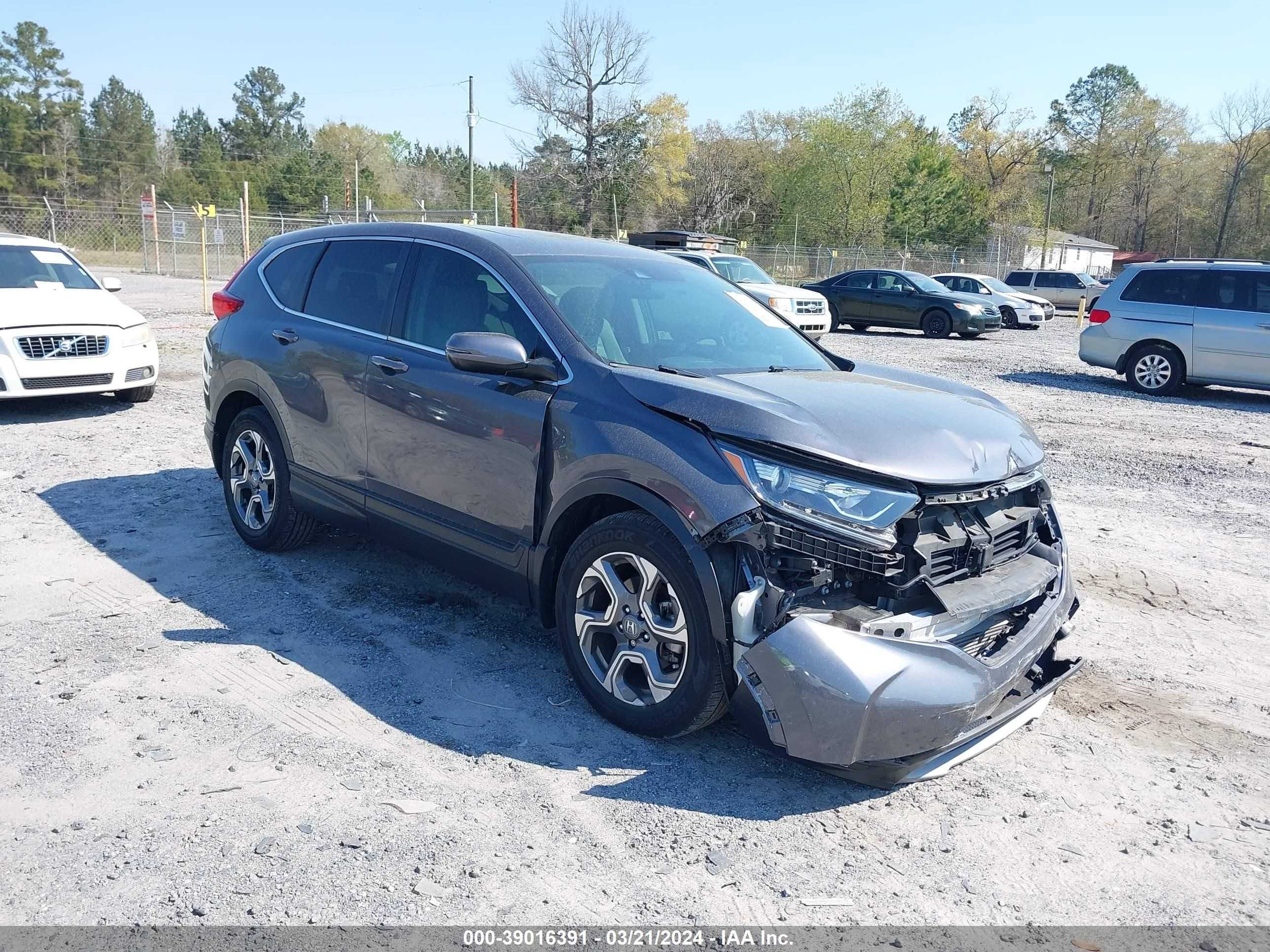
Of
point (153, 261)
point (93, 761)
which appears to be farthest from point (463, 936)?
point (153, 261)

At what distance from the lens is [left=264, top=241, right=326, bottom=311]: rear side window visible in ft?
17.5

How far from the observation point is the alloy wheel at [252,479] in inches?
215

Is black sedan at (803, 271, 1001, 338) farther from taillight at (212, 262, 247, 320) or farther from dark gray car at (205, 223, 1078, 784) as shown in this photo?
dark gray car at (205, 223, 1078, 784)

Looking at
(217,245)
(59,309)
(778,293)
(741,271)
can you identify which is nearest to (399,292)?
(59,309)

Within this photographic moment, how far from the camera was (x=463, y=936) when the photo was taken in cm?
256

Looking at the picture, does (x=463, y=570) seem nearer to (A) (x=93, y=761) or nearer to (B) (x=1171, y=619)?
(A) (x=93, y=761)

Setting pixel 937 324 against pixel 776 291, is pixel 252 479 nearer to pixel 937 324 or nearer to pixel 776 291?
pixel 776 291

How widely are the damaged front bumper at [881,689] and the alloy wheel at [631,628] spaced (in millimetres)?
347

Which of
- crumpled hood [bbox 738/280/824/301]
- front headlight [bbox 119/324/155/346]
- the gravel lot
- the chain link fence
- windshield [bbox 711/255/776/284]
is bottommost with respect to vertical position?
the gravel lot

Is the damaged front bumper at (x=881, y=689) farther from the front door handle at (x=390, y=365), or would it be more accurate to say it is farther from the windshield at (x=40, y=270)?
the windshield at (x=40, y=270)

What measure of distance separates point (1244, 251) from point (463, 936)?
267 ft

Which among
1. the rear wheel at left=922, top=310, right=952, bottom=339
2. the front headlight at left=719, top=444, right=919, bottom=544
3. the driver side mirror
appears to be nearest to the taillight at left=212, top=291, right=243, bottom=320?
the driver side mirror

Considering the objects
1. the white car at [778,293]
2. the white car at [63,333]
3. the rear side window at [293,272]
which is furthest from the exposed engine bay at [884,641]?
the white car at [778,293]

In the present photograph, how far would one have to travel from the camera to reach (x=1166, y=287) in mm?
13836
